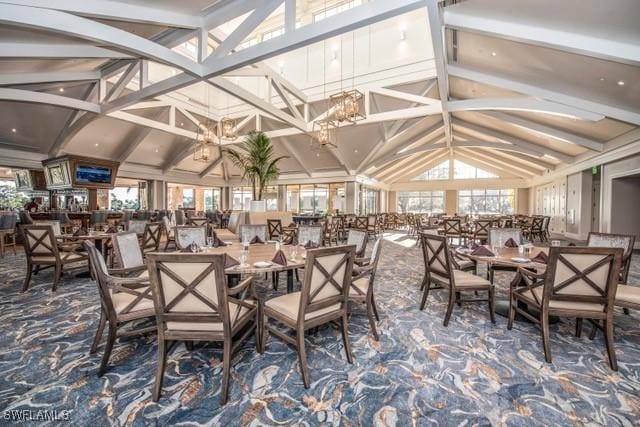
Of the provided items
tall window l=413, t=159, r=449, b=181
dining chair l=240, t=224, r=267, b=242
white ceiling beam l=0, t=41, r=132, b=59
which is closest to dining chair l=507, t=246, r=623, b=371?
dining chair l=240, t=224, r=267, b=242

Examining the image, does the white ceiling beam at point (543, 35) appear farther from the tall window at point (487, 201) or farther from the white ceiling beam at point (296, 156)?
the tall window at point (487, 201)

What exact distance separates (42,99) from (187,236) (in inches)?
213

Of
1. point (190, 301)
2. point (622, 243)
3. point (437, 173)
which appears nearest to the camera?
point (190, 301)

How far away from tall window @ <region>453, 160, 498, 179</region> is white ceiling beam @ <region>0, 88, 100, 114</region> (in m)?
18.6

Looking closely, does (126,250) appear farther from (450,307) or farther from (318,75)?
(318,75)

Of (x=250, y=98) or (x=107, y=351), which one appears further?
(x=250, y=98)

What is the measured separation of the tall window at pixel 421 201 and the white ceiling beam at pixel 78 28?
59.8 ft

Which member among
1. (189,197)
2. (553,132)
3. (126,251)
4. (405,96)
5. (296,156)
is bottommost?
(126,251)

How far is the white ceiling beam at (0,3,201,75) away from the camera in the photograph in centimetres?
299

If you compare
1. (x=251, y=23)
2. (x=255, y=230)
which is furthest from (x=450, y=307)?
(x=251, y=23)

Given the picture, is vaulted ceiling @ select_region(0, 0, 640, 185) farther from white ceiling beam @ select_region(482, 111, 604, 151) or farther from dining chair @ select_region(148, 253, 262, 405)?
dining chair @ select_region(148, 253, 262, 405)

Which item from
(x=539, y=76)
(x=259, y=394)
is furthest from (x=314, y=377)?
(x=539, y=76)

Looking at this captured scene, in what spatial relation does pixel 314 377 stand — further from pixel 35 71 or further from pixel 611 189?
pixel 611 189

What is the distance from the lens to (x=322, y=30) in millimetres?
3350
